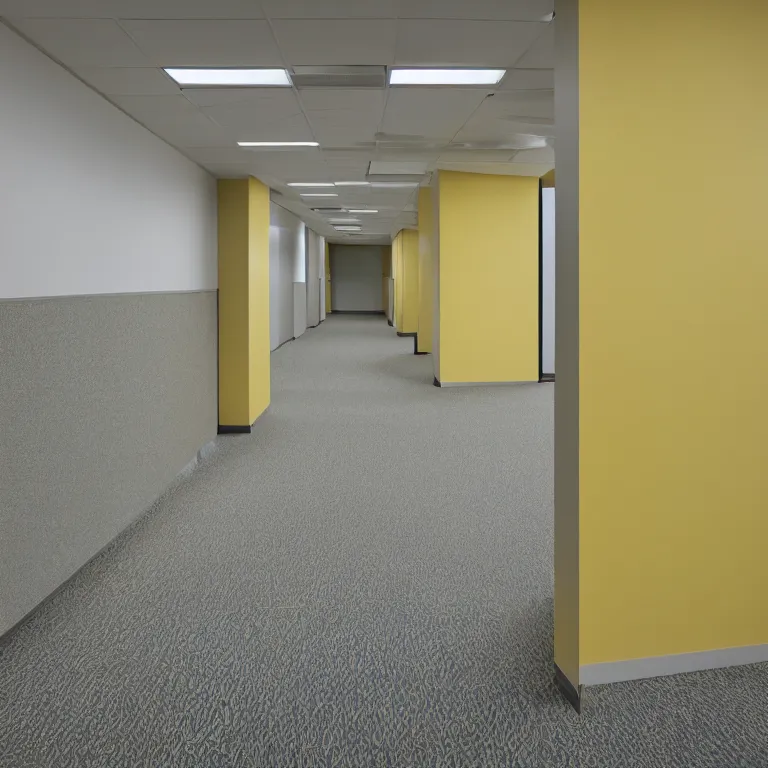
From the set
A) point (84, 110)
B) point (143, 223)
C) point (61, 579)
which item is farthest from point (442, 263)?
point (61, 579)

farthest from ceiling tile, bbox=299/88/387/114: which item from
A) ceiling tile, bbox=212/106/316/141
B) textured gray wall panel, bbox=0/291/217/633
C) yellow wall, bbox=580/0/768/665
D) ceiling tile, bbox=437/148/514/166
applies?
yellow wall, bbox=580/0/768/665

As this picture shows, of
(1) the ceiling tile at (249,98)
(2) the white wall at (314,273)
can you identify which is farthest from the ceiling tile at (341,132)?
(2) the white wall at (314,273)

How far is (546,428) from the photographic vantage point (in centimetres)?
636

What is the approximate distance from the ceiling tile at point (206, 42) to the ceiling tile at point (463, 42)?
0.61m

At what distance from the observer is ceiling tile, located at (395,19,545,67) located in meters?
2.90

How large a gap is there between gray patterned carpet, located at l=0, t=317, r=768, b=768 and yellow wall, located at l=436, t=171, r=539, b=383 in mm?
4028

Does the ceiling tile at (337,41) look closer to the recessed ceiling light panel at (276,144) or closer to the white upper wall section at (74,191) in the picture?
the white upper wall section at (74,191)

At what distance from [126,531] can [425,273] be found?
8.66 metres

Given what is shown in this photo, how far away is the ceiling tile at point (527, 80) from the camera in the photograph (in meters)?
3.55

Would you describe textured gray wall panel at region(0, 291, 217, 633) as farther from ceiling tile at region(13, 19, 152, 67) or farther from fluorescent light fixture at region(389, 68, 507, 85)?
fluorescent light fixture at region(389, 68, 507, 85)

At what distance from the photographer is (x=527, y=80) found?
3.70 metres

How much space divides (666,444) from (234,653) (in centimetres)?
167

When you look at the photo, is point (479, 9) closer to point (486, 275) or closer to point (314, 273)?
point (486, 275)

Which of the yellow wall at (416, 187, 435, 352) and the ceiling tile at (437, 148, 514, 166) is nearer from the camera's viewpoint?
the ceiling tile at (437, 148, 514, 166)
